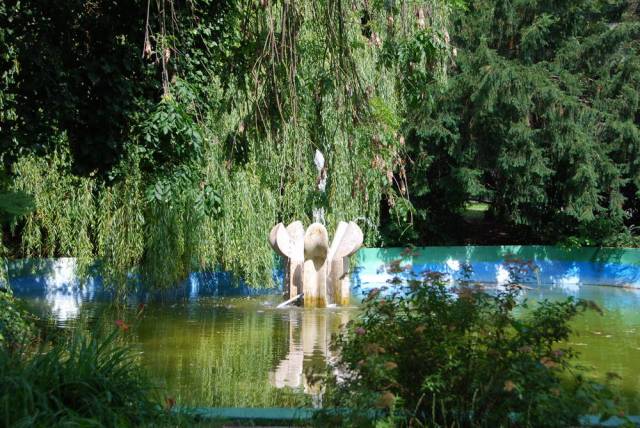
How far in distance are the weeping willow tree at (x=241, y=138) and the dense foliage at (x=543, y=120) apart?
3.52m

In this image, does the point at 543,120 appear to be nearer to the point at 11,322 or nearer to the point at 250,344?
the point at 250,344

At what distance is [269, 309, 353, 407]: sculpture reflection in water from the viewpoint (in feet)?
23.5

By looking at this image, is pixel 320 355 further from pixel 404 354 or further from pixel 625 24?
pixel 625 24

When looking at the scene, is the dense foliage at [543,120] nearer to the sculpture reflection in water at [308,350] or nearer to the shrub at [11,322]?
the sculpture reflection in water at [308,350]

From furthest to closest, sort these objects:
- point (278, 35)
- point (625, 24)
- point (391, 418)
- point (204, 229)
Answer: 1. point (625, 24)
2. point (204, 229)
3. point (278, 35)
4. point (391, 418)

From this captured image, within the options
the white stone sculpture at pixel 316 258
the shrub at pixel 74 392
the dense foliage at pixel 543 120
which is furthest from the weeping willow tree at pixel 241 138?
the dense foliage at pixel 543 120

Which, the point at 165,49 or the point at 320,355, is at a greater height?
the point at 165,49

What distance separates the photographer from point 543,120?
2025 cm

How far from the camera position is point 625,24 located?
19.6 metres

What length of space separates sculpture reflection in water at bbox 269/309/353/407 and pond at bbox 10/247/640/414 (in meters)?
0.01

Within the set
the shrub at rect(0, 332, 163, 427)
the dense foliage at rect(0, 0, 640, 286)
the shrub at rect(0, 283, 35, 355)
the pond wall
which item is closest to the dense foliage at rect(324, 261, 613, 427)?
the shrub at rect(0, 332, 163, 427)

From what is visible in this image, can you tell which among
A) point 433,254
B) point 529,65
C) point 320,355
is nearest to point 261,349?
point 320,355

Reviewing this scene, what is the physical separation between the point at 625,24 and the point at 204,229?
1172 centimetres

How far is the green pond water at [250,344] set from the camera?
7.12m
